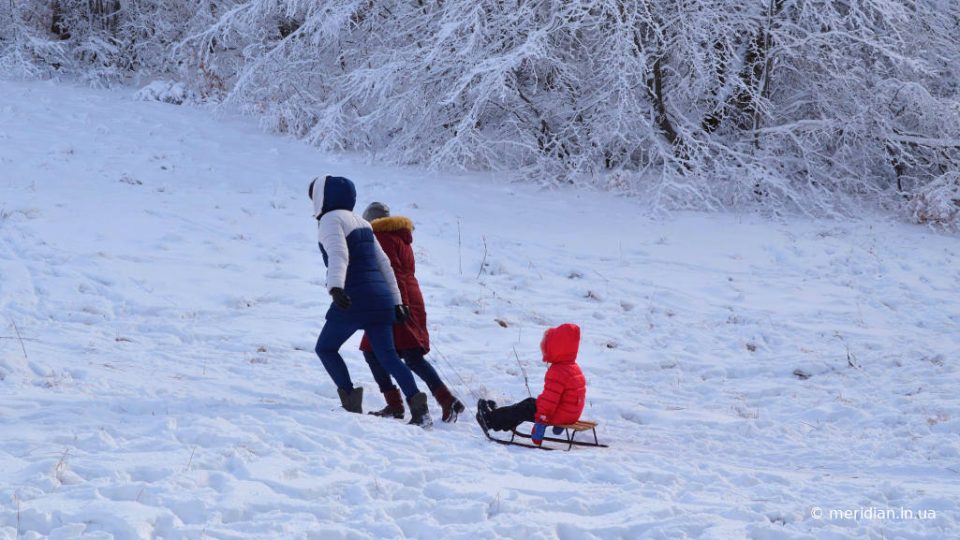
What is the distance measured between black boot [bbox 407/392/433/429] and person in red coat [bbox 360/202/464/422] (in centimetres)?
27

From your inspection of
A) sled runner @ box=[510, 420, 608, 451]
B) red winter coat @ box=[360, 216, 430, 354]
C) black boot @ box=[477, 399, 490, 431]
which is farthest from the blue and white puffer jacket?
sled runner @ box=[510, 420, 608, 451]

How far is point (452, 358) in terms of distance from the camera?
747 cm

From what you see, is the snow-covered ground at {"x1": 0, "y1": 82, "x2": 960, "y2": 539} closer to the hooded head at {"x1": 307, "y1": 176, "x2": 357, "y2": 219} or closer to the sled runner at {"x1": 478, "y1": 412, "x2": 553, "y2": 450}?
the sled runner at {"x1": 478, "y1": 412, "x2": 553, "y2": 450}

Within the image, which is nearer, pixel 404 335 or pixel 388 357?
pixel 388 357

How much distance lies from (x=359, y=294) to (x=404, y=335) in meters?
0.57

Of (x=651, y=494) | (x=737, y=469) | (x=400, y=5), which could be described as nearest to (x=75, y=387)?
(x=651, y=494)

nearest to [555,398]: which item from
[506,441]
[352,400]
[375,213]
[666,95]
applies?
[506,441]

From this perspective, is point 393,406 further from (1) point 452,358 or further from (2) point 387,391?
(1) point 452,358

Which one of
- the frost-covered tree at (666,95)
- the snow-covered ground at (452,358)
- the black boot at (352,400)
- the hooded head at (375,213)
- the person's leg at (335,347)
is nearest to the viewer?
the snow-covered ground at (452,358)

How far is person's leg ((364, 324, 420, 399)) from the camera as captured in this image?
560 cm

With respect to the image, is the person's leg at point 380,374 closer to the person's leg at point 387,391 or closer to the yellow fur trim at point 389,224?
the person's leg at point 387,391

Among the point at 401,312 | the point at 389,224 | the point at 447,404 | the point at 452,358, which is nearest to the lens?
the point at 401,312

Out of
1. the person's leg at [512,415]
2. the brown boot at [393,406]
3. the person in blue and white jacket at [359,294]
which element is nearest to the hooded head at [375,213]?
the person in blue and white jacket at [359,294]

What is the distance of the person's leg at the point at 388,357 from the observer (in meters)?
5.60
